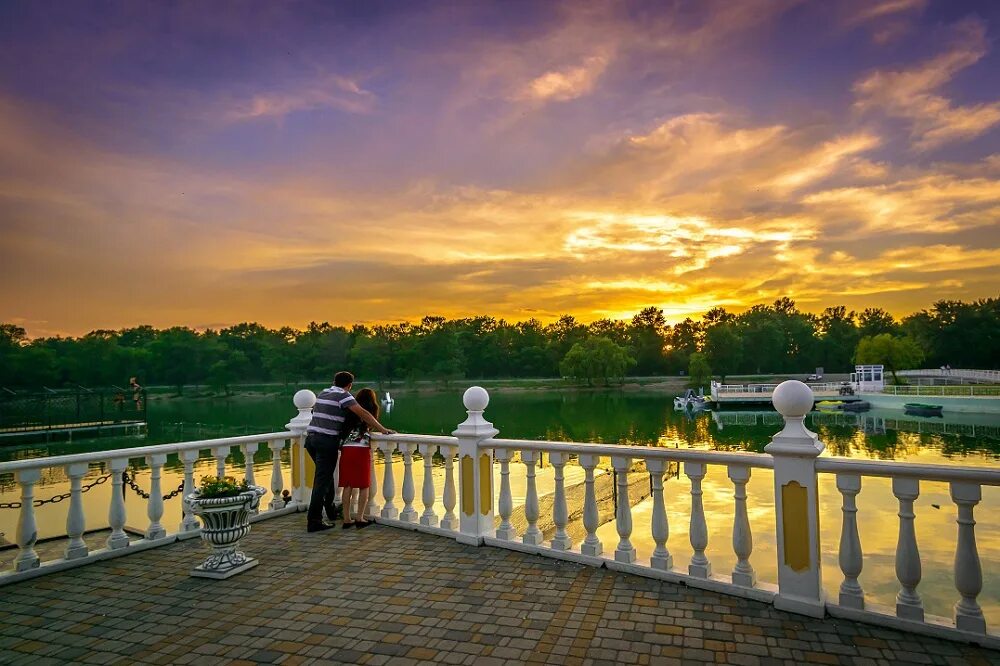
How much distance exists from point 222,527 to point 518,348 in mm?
83079

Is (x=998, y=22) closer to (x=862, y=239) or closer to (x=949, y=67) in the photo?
(x=949, y=67)

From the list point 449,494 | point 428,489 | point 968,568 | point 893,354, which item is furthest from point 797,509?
point 893,354

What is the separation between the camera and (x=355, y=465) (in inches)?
221

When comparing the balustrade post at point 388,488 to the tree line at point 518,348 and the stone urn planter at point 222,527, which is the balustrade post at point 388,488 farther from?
the tree line at point 518,348

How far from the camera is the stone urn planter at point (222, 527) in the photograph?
438 cm

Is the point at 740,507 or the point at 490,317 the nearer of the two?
the point at 740,507

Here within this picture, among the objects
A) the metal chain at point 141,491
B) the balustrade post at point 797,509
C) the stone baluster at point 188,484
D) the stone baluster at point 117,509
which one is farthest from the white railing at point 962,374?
the stone baluster at point 117,509

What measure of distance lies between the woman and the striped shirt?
3.3 inches

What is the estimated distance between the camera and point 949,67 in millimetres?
10383

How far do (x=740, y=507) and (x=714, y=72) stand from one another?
33.8 feet

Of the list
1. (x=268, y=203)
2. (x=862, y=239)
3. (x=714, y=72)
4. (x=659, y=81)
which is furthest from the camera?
(x=862, y=239)

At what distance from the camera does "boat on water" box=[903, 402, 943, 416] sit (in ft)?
118

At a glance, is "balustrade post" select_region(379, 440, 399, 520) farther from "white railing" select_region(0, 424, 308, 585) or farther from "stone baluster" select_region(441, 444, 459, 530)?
"white railing" select_region(0, 424, 308, 585)

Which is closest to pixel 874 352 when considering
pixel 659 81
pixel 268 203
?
pixel 659 81
